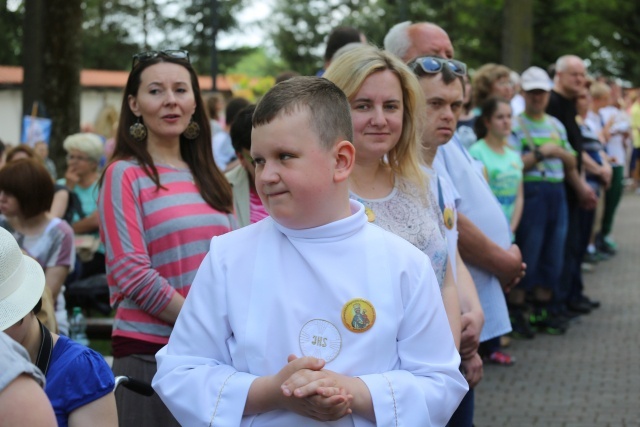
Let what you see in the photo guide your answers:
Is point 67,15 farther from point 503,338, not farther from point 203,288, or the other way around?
point 203,288

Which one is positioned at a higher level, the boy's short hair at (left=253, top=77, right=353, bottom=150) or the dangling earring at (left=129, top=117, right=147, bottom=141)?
the boy's short hair at (left=253, top=77, right=353, bottom=150)

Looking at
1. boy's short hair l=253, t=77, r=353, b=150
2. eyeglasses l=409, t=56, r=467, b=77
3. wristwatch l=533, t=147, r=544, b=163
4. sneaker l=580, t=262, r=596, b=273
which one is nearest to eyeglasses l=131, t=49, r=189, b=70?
eyeglasses l=409, t=56, r=467, b=77

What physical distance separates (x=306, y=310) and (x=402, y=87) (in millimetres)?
1291

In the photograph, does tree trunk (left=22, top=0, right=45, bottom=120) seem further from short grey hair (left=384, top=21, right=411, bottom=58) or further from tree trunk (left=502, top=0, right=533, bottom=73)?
tree trunk (left=502, top=0, right=533, bottom=73)

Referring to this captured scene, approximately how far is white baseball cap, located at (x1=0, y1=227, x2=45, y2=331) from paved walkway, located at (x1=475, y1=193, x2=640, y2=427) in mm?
4790

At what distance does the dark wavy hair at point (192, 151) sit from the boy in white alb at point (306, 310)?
1586 mm

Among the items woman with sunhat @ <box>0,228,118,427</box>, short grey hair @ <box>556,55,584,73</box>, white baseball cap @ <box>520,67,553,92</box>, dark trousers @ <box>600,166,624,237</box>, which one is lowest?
dark trousers @ <box>600,166,624,237</box>

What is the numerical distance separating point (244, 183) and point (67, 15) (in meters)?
9.33

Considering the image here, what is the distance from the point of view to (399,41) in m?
5.11

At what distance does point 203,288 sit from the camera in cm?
286

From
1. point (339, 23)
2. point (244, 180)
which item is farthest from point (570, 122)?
point (339, 23)

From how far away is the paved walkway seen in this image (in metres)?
7.32

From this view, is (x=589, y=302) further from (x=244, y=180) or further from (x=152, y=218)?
(x=152, y=218)

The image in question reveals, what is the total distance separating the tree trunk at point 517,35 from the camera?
2053 centimetres
